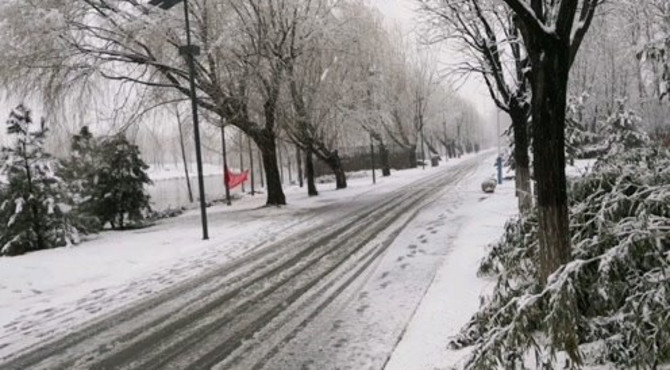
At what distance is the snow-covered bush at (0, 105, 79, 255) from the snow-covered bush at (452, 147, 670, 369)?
12446 millimetres

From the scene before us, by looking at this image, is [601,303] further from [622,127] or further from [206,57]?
[622,127]

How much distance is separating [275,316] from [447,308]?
2031mm

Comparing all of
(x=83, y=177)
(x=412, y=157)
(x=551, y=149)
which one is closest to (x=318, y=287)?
(x=551, y=149)

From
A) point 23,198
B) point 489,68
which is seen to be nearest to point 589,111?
point 489,68

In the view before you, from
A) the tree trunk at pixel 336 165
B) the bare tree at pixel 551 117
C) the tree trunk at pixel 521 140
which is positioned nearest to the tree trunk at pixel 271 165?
the tree trunk at pixel 336 165

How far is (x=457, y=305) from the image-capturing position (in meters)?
6.44

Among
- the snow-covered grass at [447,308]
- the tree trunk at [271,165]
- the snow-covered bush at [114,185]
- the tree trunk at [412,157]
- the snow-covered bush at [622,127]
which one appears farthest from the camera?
the tree trunk at [412,157]

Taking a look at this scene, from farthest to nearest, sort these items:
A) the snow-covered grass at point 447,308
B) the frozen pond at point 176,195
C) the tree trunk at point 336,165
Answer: the frozen pond at point 176,195
the tree trunk at point 336,165
the snow-covered grass at point 447,308

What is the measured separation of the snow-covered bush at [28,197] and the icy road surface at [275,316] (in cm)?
631

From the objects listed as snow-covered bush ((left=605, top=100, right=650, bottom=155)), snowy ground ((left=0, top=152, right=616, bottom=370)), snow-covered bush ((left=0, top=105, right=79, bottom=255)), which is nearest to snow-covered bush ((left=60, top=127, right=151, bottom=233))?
snowy ground ((left=0, top=152, right=616, bottom=370))

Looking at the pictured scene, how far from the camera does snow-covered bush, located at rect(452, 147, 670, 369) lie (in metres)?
3.54

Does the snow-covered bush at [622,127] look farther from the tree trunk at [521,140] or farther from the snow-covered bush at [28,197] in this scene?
the snow-covered bush at [28,197]

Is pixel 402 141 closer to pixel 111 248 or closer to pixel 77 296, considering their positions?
pixel 111 248

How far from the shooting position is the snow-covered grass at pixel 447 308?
4902mm
